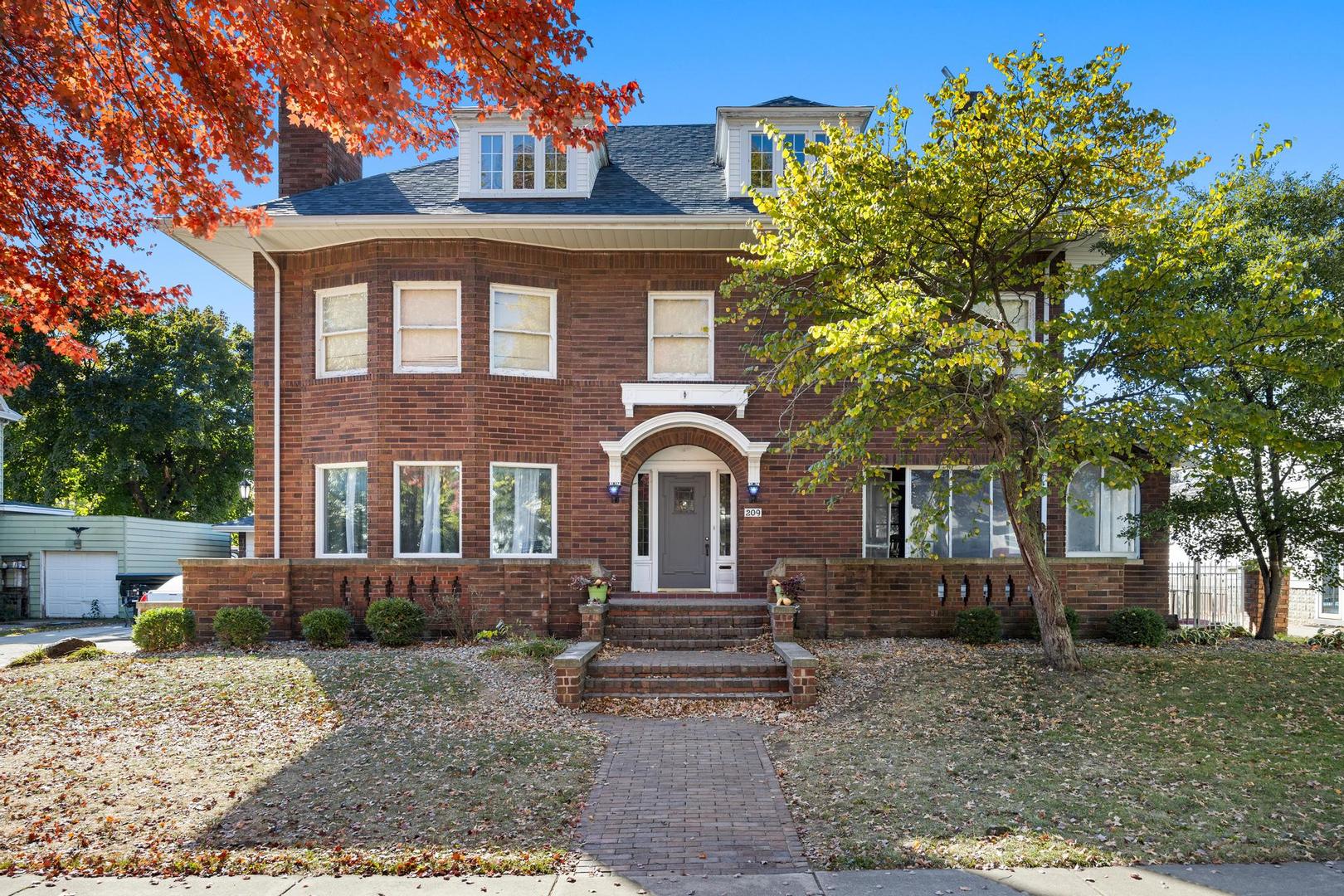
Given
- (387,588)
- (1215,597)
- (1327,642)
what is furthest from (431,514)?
(1215,597)

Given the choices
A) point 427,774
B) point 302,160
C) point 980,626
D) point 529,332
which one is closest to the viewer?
point 427,774

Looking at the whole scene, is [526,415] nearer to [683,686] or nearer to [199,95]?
[683,686]

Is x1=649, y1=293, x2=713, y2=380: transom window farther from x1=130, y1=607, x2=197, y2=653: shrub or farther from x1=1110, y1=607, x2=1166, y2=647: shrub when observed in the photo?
x1=130, y1=607, x2=197, y2=653: shrub

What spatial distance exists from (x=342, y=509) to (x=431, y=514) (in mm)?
1613

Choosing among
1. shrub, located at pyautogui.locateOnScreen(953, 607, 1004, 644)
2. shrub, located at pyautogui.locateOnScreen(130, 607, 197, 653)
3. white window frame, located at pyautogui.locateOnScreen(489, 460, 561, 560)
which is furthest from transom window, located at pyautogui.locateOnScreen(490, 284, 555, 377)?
shrub, located at pyautogui.locateOnScreen(953, 607, 1004, 644)

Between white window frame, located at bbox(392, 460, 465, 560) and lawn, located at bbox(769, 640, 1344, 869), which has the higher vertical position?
white window frame, located at bbox(392, 460, 465, 560)

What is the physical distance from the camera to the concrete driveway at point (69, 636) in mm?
15820

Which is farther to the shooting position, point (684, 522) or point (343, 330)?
point (684, 522)

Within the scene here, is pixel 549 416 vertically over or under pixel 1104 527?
over

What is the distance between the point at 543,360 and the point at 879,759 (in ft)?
30.0

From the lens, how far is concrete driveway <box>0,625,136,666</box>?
51.9 feet

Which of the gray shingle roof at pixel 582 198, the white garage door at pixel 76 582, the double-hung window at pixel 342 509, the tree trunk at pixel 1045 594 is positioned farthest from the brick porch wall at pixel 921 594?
the white garage door at pixel 76 582

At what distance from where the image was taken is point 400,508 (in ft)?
48.3

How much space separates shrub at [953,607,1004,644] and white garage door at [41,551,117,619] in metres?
23.4
